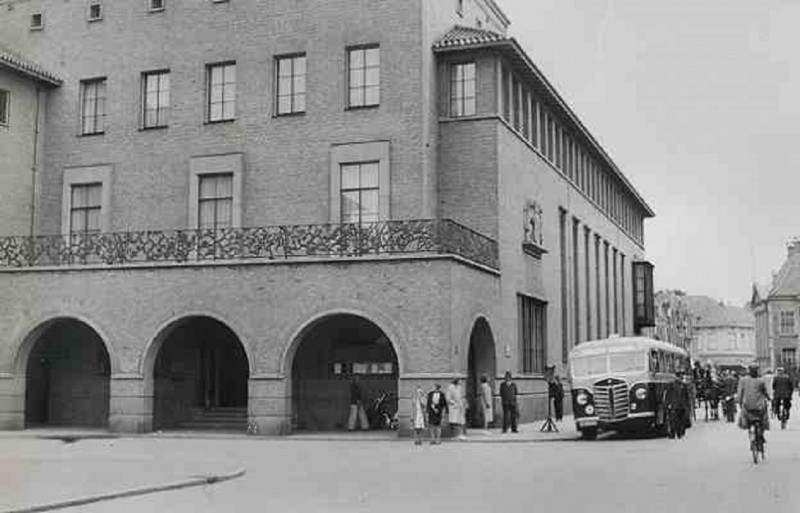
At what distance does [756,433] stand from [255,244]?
613 inches


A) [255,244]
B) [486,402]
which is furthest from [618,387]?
[255,244]

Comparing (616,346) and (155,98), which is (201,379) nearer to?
(155,98)

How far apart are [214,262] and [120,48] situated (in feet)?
32.2

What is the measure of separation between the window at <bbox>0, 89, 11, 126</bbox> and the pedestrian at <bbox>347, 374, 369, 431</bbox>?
1413 centimetres

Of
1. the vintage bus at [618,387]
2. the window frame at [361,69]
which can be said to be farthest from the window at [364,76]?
the vintage bus at [618,387]

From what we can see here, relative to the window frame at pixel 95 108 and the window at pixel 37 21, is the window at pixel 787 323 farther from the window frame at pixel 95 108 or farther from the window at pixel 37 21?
the window at pixel 37 21

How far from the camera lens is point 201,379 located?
112 ft

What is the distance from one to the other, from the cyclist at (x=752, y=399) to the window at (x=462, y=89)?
15.6 metres

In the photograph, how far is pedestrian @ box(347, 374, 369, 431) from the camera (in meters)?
31.7

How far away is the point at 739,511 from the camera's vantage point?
13.3 m

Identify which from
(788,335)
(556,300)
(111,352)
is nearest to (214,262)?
(111,352)

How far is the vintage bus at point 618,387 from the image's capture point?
90.3ft

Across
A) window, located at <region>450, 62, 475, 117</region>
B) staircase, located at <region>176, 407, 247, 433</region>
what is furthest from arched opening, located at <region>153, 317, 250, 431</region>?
window, located at <region>450, 62, 475, 117</region>

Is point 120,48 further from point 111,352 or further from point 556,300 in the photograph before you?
point 556,300
